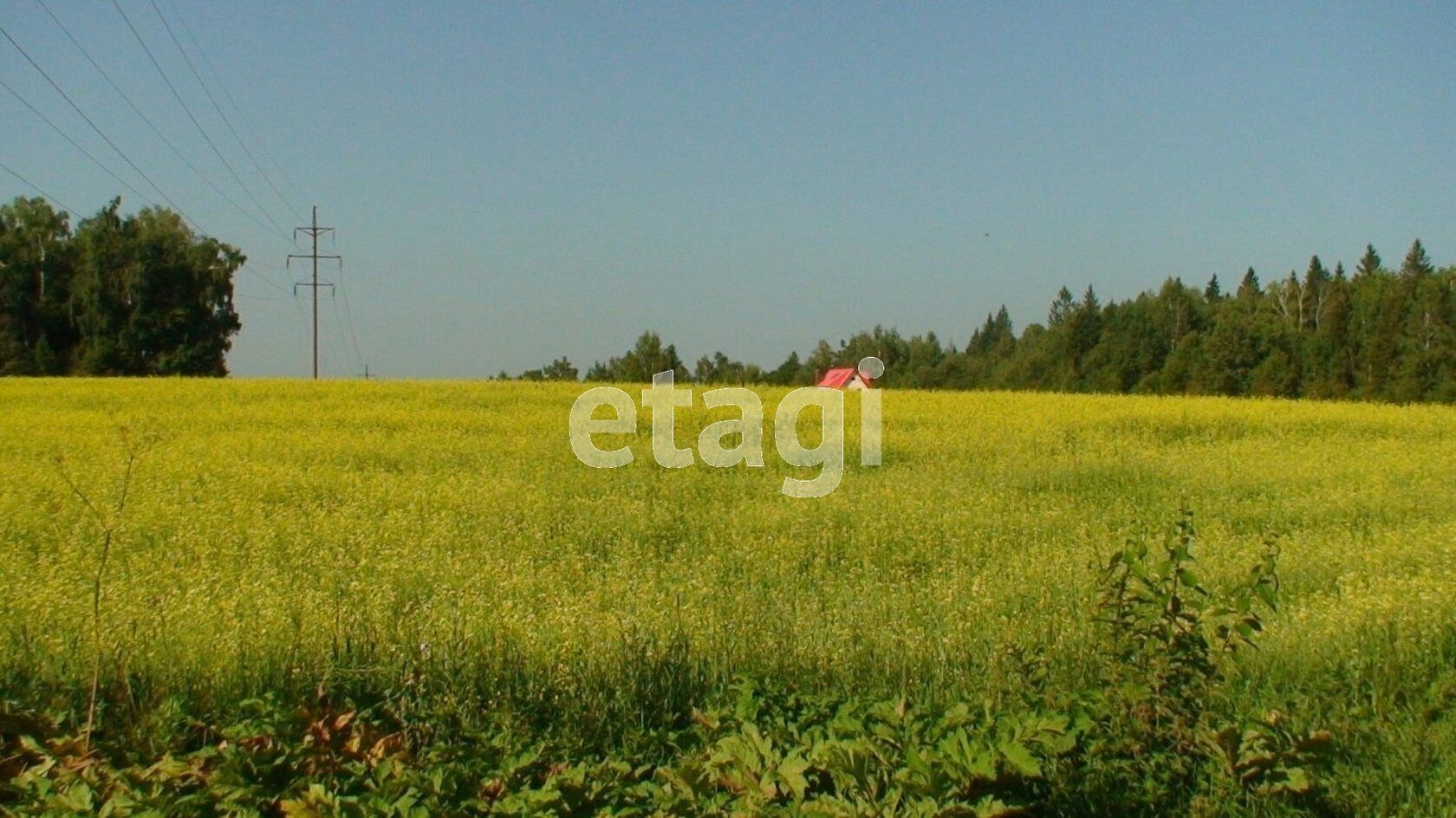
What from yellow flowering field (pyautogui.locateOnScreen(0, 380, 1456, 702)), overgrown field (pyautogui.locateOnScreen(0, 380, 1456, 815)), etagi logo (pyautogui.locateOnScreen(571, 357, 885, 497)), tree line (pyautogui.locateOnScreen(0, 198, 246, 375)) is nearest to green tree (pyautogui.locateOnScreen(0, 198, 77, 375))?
tree line (pyautogui.locateOnScreen(0, 198, 246, 375))

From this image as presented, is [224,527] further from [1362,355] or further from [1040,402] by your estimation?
[1362,355]

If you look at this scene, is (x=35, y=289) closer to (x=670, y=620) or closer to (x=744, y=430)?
(x=744, y=430)

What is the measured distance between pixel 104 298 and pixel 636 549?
53.4 meters

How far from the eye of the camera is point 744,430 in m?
16.2

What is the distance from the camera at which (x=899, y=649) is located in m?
4.96

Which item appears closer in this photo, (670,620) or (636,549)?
(670,620)

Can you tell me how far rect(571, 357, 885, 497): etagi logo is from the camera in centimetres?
1324

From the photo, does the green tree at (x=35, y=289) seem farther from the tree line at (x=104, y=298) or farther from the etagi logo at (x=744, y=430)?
the etagi logo at (x=744, y=430)

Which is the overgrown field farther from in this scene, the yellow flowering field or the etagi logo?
the etagi logo

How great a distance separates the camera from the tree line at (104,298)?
5112 cm

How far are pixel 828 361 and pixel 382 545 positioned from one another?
55.7 metres

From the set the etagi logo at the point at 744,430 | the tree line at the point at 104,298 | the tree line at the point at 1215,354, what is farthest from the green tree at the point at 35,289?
the etagi logo at the point at 744,430

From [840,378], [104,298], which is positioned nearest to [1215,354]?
[840,378]

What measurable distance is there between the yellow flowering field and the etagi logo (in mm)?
356
